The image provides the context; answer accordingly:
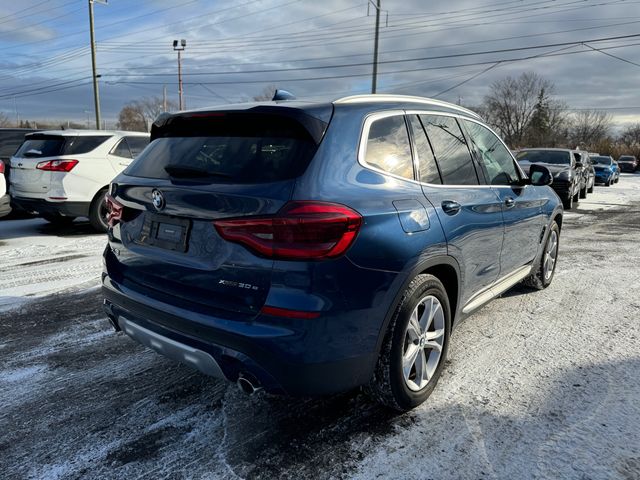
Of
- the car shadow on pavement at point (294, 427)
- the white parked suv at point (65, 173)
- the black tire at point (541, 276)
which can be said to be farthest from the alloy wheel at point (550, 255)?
the white parked suv at point (65, 173)

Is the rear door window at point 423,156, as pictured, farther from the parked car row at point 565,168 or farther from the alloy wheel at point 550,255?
the parked car row at point 565,168

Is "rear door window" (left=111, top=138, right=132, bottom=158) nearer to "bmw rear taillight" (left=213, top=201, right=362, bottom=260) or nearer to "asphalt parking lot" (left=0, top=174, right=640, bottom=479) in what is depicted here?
"asphalt parking lot" (left=0, top=174, right=640, bottom=479)

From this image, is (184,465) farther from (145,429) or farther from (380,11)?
(380,11)

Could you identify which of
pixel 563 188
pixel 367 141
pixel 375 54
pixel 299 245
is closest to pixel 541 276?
pixel 367 141

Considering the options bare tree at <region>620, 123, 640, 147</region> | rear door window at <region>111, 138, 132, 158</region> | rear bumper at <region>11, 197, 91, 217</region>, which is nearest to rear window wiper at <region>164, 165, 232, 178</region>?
rear bumper at <region>11, 197, 91, 217</region>

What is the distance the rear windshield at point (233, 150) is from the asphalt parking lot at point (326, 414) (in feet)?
4.53

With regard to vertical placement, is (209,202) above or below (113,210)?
above

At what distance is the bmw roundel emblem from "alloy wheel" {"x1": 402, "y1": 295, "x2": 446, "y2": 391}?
1.47 meters

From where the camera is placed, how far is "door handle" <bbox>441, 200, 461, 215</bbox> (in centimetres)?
294

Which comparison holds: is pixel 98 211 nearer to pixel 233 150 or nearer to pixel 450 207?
pixel 233 150

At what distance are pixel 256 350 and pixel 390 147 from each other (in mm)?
1354

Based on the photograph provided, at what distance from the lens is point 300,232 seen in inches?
86.4

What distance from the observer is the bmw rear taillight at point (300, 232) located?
2195mm

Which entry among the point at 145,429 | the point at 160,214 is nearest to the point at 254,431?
the point at 145,429
